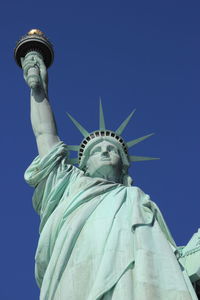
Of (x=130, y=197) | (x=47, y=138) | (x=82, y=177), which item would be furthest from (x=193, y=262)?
(x=47, y=138)

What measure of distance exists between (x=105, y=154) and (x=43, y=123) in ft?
3.58

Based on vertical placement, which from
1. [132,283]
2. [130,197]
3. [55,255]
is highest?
[130,197]

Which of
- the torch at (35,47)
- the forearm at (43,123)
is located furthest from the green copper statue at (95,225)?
the torch at (35,47)

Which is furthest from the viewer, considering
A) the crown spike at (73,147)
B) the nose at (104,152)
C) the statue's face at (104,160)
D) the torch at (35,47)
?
the torch at (35,47)

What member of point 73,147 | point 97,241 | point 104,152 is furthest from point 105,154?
point 97,241

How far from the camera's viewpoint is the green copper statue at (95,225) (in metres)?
9.74

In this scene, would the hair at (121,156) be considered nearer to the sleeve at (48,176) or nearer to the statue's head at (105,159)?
the statue's head at (105,159)

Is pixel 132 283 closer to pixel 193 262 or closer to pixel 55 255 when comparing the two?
pixel 55 255

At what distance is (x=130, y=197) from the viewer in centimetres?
1147

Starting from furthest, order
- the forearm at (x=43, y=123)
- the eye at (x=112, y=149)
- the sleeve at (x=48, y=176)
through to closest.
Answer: the eye at (x=112, y=149), the forearm at (x=43, y=123), the sleeve at (x=48, y=176)

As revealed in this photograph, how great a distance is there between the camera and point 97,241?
34.0ft

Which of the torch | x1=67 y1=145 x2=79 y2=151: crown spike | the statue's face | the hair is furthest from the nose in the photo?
the torch

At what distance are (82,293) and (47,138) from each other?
11.5 ft

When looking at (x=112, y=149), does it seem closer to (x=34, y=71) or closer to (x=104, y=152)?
(x=104, y=152)
